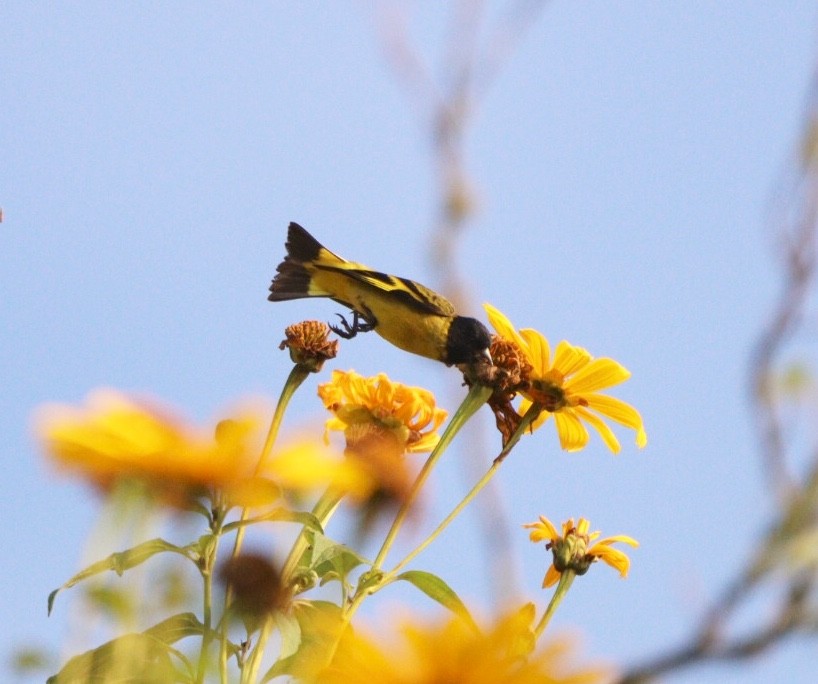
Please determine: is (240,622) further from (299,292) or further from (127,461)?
(299,292)

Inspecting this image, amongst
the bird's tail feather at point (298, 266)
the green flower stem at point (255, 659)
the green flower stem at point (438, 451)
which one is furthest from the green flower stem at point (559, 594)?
the bird's tail feather at point (298, 266)

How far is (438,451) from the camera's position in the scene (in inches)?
81.0

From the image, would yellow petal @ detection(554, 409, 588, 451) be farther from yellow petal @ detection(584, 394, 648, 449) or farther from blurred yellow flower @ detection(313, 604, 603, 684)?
blurred yellow flower @ detection(313, 604, 603, 684)

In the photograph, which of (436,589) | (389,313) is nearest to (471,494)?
(436,589)

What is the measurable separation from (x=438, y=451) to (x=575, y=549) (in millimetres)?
527

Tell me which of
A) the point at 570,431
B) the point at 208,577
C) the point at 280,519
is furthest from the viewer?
the point at 570,431

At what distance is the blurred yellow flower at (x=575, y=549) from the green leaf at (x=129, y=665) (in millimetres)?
1171

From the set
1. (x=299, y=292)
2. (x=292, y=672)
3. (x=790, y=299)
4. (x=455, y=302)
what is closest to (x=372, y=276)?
(x=299, y=292)

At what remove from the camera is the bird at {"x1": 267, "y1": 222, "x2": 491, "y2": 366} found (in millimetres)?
3658

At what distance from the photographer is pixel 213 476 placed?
95 centimetres

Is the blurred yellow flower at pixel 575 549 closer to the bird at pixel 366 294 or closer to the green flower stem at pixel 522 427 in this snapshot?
the green flower stem at pixel 522 427

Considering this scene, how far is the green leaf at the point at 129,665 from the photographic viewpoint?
0.96 meters

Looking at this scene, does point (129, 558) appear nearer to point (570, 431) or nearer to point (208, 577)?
point (208, 577)

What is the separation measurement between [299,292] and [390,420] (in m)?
1.43
